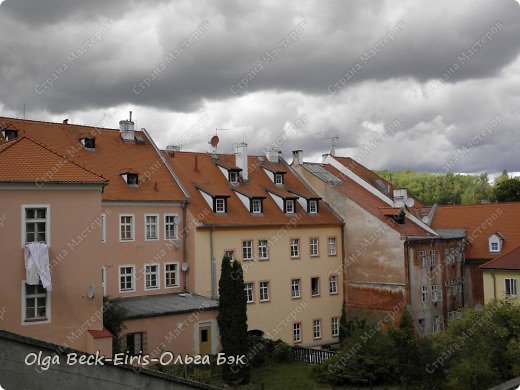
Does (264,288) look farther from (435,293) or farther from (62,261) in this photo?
(62,261)

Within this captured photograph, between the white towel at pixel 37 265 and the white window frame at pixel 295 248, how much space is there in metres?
18.1

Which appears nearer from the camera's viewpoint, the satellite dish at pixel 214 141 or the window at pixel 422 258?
the window at pixel 422 258

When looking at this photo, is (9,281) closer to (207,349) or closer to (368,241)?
(207,349)

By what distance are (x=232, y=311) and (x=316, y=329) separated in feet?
33.5

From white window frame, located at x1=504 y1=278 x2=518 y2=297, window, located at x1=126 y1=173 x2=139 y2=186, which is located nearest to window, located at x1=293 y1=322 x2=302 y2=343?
white window frame, located at x1=504 y1=278 x2=518 y2=297

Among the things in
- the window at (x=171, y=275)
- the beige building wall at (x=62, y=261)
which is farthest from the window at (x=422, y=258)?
the beige building wall at (x=62, y=261)

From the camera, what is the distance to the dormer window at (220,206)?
32312 mm

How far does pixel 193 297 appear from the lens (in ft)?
97.8

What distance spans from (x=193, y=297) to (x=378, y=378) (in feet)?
33.2

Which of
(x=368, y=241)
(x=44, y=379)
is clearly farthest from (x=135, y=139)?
(x=44, y=379)

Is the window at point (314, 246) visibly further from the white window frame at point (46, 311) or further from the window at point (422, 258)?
the white window frame at point (46, 311)

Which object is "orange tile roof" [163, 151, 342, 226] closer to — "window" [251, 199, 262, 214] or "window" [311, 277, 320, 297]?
"window" [251, 199, 262, 214]

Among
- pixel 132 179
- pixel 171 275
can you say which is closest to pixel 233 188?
pixel 132 179

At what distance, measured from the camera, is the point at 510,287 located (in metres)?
32.5
